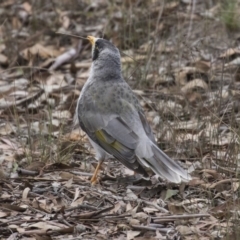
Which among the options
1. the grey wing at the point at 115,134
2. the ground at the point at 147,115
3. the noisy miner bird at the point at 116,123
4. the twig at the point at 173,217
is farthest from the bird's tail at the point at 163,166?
the twig at the point at 173,217

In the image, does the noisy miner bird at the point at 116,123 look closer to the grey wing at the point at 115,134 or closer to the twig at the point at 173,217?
the grey wing at the point at 115,134

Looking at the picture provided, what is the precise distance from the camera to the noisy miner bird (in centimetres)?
693

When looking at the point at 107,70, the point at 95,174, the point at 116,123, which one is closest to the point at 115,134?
the point at 116,123

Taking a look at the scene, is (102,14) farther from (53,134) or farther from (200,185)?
(200,185)

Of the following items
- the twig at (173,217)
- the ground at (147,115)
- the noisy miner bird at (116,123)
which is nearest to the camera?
the twig at (173,217)

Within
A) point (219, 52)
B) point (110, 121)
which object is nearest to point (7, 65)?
point (219, 52)

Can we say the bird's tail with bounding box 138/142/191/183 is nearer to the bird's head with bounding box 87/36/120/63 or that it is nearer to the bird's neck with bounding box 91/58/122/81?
the bird's neck with bounding box 91/58/122/81

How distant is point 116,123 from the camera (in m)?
7.38

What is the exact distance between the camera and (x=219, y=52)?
1045 cm

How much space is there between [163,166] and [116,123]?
76 cm

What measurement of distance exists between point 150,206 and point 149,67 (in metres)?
3.64

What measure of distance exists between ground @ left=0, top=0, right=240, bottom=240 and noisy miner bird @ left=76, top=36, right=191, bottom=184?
268mm

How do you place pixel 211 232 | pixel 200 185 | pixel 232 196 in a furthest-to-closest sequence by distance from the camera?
1. pixel 200 185
2. pixel 232 196
3. pixel 211 232

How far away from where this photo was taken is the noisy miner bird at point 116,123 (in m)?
6.93
